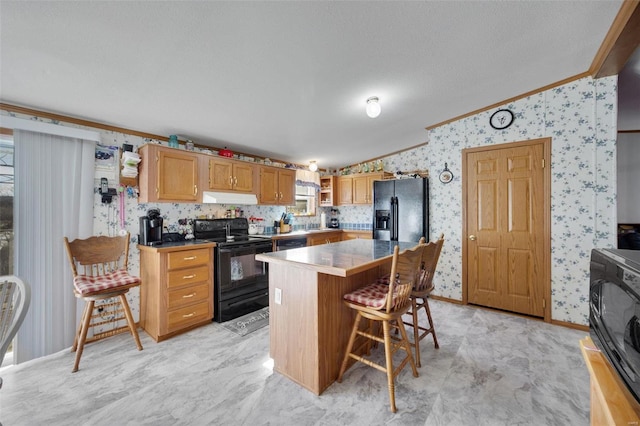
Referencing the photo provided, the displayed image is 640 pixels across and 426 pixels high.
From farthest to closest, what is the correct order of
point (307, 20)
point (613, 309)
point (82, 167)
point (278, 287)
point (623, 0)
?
point (82, 167)
point (278, 287)
point (623, 0)
point (307, 20)
point (613, 309)

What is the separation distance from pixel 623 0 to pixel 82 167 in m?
4.62

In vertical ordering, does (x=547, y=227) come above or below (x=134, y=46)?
below

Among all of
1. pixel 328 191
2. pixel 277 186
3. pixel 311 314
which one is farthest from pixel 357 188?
pixel 311 314

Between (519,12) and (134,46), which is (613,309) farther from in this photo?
(134,46)

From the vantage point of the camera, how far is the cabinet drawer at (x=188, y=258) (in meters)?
2.69

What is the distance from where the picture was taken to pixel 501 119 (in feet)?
10.7

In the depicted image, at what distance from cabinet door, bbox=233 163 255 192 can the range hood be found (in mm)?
100

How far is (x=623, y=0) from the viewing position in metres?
1.75

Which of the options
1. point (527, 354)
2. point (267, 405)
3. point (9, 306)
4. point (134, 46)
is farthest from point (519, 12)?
point (9, 306)

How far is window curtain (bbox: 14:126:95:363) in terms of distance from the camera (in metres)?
2.25

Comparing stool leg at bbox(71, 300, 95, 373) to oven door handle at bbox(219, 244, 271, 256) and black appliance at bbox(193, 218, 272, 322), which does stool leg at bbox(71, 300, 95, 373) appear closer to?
black appliance at bbox(193, 218, 272, 322)

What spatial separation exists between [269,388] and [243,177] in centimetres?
265

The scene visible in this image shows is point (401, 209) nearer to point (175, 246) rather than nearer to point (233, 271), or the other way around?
point (233, 271)

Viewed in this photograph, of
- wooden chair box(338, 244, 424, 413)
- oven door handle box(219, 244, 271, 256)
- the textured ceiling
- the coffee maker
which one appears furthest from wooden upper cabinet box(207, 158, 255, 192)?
wooden chair box(338, 244, 424, 413)
